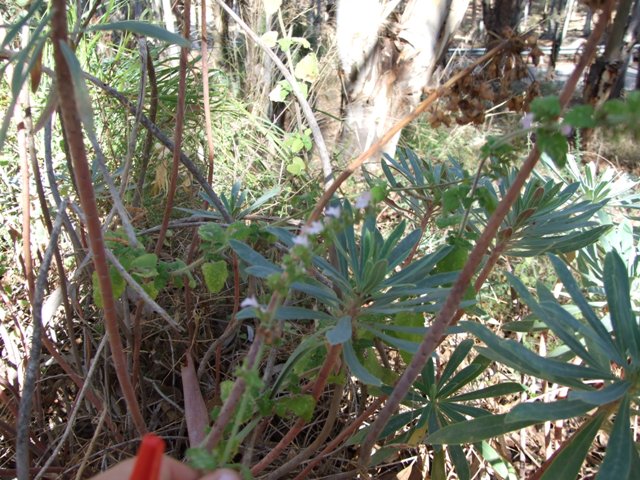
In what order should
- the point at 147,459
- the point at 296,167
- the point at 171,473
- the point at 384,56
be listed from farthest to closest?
the point at 384,56, the point at 296,167, the point at 171,473, the point at 147,459

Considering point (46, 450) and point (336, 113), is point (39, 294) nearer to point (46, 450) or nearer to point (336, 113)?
point (46, 450)

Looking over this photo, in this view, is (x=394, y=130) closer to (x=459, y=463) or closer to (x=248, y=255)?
(x=248, y=255)

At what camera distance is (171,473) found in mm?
545

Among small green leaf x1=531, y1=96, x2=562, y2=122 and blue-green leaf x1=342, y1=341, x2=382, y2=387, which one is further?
blue-green leaf x1=342, y1=341, x2=382, y2=387

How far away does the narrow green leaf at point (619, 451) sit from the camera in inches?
25.9

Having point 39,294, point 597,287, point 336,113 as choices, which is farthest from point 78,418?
point 336,113

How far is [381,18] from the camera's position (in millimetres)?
2193

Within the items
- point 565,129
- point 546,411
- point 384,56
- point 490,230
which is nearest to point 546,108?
point 565,129

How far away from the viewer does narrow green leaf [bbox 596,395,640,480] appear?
66cm

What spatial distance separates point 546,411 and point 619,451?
0.12 metres

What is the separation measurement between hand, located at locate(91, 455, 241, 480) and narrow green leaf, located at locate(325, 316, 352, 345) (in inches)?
6.9

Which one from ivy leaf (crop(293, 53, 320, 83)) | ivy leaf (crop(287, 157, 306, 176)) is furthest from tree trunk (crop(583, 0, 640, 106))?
ivy leaf (crop(287, 157, 306, 176))

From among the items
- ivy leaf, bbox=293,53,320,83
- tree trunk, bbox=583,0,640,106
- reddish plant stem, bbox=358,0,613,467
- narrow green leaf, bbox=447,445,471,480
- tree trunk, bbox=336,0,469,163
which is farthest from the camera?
tree trunk, bbox=583,0,640,106

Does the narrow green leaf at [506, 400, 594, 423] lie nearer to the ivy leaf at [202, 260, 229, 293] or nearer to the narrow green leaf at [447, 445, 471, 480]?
the narrow green leaf at [447, 445, 471, 480]
